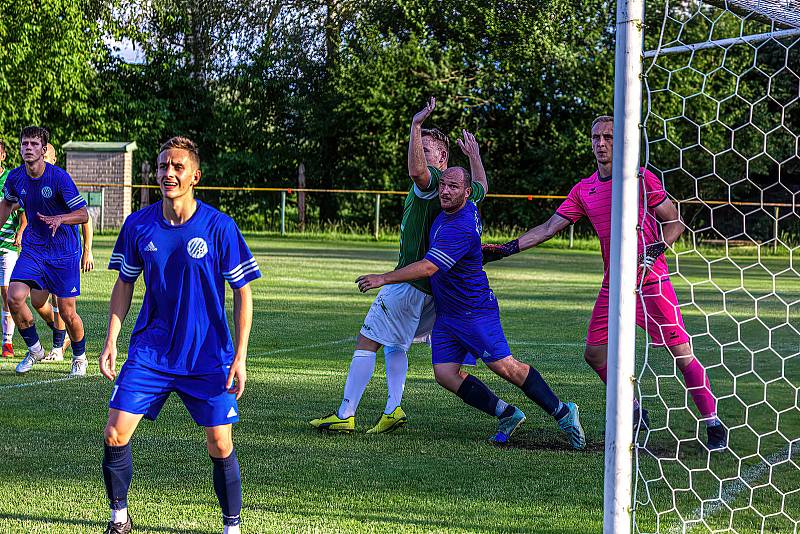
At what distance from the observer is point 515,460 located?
582cm

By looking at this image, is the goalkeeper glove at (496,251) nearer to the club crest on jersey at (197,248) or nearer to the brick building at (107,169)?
the club crest on jersey at (197,248)

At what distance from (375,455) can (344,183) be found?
29881mm

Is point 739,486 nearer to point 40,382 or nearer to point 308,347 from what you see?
point 40,382

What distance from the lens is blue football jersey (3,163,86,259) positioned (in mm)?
8320

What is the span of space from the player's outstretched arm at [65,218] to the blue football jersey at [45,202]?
0.32 ft

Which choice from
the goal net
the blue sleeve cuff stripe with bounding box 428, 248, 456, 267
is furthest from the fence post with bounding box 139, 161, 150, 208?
the blue sleeve cuff stripe with bounding box 428, 248, 456, 267

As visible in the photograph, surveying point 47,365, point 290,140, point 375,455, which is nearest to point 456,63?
point 290,140

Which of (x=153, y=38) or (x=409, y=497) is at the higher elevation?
(x=153, y=38)

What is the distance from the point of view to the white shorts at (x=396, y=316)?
6.64m

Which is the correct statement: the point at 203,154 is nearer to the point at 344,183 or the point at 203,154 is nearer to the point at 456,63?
the point at 344,183

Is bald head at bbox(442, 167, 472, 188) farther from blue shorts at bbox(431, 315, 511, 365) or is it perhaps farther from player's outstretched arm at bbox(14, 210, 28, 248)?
player's outstretched arm at bbox(14, 210, 28, 248)

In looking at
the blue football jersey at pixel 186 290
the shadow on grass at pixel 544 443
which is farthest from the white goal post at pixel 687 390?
the blue football jersey at pixel 186 290

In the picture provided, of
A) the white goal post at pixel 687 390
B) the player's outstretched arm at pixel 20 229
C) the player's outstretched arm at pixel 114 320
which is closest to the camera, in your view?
the white goal post at pixel 687 390

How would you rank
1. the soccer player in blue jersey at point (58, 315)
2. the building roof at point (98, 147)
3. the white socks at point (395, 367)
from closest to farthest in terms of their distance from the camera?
the white socks at point (395, 367)
the soccer player in blue jersey at point (58, 315)
the building roof at point (98, 147)
